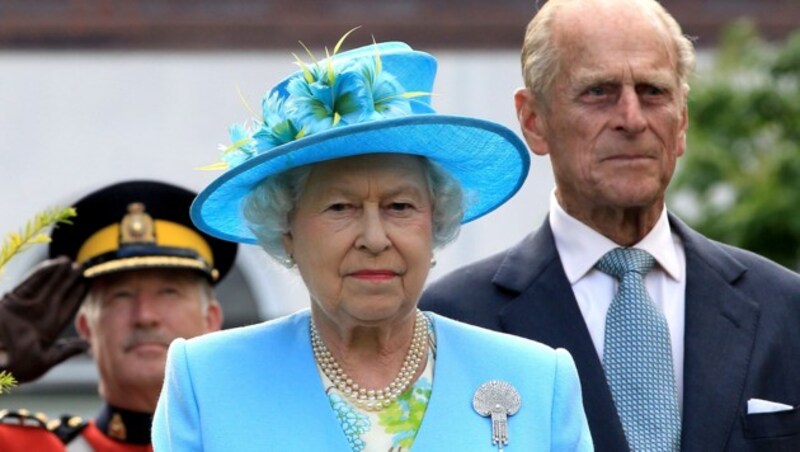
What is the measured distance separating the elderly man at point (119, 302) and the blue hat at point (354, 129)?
1.45 meters

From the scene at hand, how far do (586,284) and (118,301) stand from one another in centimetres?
142

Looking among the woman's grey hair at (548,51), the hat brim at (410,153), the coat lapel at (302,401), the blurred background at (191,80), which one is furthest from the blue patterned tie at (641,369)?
the blurred background at (191,80)

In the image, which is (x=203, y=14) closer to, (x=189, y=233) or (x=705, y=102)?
(x=705, y=102)

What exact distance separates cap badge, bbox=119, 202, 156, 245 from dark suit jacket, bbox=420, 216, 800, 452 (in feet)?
3.67

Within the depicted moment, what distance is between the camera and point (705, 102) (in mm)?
12914

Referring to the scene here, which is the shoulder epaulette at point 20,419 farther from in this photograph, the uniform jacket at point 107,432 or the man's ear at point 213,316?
the man's ear at point 213,316

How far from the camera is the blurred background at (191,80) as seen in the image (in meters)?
16.2

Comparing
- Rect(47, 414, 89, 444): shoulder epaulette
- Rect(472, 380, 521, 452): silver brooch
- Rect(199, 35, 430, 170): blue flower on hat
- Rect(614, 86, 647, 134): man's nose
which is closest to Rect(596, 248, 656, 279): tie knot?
Rect(614, 86, 647, 134): man's nose

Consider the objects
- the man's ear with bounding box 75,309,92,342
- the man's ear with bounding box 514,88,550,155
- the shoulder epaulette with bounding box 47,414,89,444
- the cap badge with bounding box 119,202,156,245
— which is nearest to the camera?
the man's ear with bounding box 514,88,550,155

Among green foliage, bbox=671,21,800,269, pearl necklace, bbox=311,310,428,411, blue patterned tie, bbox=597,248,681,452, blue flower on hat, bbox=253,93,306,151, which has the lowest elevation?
green foliage, bbox=671,21,800,269

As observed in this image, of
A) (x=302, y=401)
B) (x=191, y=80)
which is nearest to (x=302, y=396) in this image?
(x=302, y=401)

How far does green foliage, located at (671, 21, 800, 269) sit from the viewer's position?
12688 millimetres

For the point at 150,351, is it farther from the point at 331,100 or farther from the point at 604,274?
the point at 331,100

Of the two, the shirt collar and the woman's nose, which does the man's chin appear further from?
the woman's nose
